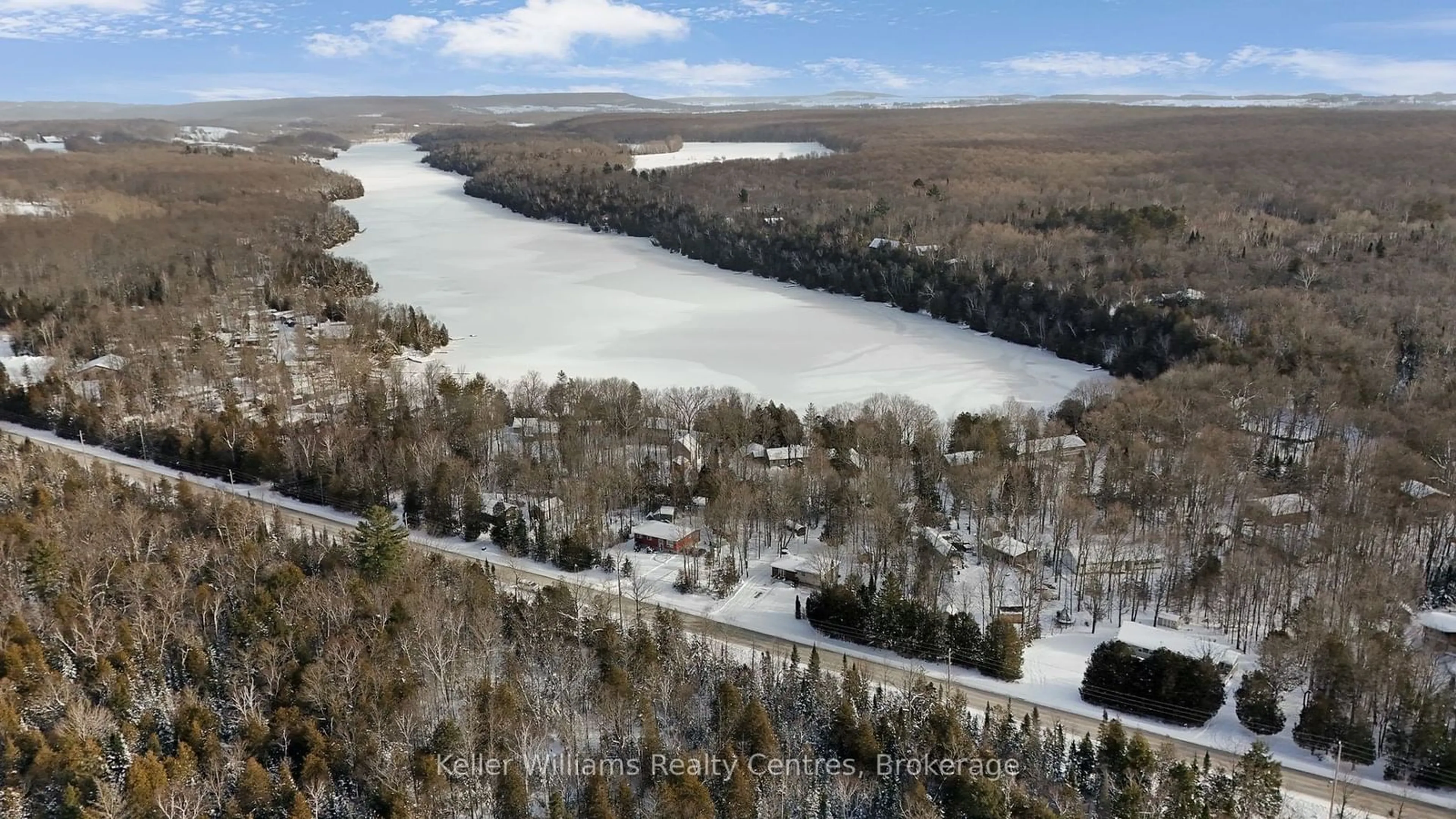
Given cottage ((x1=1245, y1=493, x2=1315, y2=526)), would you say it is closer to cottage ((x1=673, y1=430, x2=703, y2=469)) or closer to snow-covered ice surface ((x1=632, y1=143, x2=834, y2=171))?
cottage ((x1=673, y1=430, x2=703, y2=469))

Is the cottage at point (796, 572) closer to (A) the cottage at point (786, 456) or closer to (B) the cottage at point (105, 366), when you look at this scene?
(A) the cottage at point (786, 456)

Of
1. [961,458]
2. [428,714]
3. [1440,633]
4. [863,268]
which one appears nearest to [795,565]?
[961,458]

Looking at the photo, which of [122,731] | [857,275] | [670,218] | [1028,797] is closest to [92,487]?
[122,731]

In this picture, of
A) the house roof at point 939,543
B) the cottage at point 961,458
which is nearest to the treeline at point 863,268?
the cottage at point 961,458

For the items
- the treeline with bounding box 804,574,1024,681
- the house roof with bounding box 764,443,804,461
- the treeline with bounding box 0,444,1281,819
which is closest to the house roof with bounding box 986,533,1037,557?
the treeline with bounding box 804,574,1024,681

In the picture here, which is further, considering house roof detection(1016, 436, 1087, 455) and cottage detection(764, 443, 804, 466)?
cottage detection(764, 443, 804, 466)

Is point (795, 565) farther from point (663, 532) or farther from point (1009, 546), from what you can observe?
point (1009, 546)

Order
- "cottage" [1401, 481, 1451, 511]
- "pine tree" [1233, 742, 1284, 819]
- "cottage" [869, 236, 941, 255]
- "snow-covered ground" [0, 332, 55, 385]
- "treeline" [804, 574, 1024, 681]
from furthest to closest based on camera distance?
"cottage" [869, 236, 941, 255] < "snow-covered ground" [0, 332, 55, 385] < "cottage" [1401, 481, 1451, 511] < "treeline" [804, 574, 1024, 681] < "pine tree" [1233, 742, 1284, 819]

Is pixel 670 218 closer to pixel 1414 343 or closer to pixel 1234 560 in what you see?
pixel 1414 343
